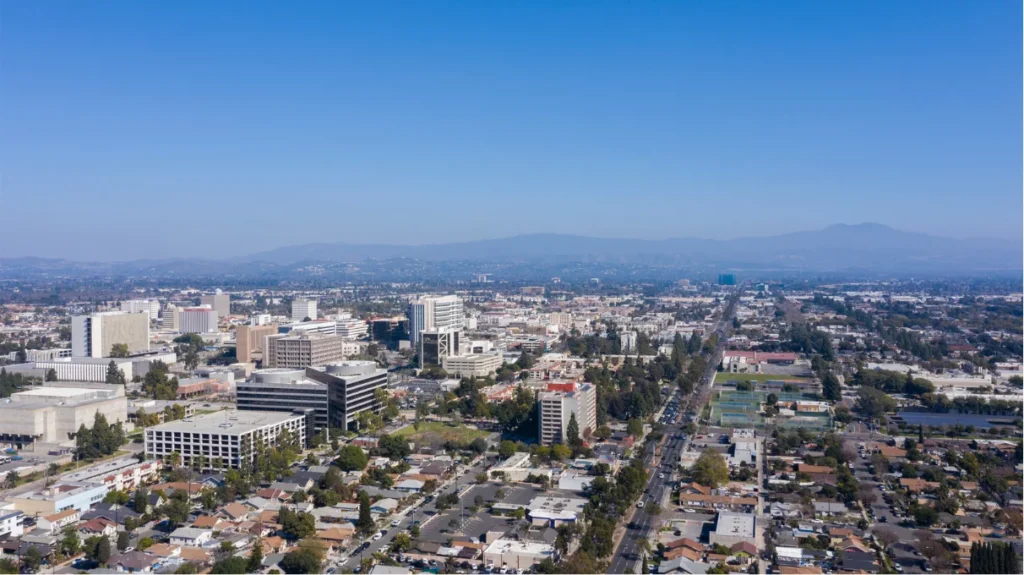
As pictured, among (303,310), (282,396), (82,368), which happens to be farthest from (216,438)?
(303,310)

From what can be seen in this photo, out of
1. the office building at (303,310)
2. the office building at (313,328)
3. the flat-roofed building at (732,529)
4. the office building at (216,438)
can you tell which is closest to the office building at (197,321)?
the office building at (303,310)

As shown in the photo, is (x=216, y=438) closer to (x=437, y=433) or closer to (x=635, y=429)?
(x=437, y=433)

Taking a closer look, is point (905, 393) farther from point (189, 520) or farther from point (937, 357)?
point (189, 520)

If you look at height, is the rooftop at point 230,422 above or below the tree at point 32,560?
above

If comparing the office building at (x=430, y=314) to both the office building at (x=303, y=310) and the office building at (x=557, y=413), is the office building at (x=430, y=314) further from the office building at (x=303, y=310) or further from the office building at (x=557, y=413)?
the office building at (x=557, y=413)

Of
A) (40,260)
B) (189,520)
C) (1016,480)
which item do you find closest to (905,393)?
(1016,480)


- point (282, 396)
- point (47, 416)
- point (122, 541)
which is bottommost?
point (122, 541)
